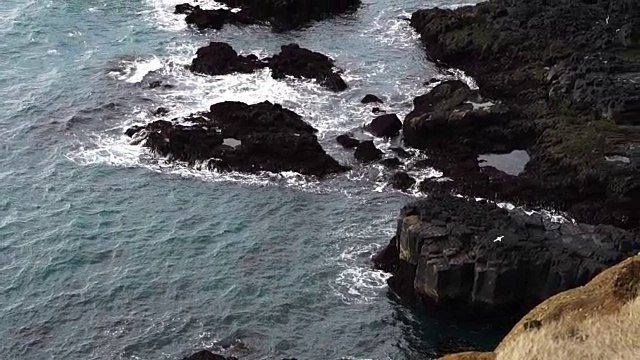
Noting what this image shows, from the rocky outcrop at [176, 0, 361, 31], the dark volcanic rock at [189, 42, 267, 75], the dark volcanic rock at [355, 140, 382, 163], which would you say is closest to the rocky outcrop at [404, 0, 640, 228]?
A: the dark volcanic rock at [355, 140, 382, 163]

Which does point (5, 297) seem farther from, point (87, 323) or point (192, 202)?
point (192, 202)

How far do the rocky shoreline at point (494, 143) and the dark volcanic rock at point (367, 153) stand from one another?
11 centimetres

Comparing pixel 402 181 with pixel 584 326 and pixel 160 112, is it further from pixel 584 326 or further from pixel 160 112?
pixel 584 326

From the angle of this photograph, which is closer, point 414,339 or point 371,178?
point 414,339

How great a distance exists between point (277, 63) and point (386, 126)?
1663 centimetres

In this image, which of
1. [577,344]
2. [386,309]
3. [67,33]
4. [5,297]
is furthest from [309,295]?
[67,33]

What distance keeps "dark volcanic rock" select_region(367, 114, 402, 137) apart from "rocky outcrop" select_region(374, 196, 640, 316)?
16.2 metres

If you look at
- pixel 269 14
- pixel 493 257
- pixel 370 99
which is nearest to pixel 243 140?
pixel 370 99

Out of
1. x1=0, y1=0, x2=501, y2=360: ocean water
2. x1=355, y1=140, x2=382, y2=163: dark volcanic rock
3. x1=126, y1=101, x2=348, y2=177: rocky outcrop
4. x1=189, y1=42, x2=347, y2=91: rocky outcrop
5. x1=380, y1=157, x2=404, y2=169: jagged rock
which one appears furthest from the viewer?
x1=189, y1=42, x2=347, y2=91: rocky outcrop

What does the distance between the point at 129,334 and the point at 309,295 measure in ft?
37.8

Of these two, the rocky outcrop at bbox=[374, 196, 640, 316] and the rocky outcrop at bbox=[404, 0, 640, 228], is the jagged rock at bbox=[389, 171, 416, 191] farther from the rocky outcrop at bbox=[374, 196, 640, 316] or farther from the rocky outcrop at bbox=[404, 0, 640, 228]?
the rocky outcrop at bbox=[374, 196, 640, 316]

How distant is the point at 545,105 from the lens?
72.4m

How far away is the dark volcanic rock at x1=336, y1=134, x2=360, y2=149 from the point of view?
238 ft

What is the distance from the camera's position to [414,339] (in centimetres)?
5269
